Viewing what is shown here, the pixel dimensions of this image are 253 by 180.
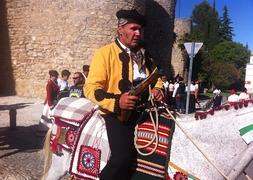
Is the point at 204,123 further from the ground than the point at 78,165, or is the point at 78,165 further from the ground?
the point at 204,123

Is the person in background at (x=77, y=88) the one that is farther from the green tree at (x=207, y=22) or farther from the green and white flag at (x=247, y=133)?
the green tree at (x=207, y=22)

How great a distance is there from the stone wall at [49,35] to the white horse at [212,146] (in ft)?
53.2

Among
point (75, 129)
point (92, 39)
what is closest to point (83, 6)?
point (92, 39)

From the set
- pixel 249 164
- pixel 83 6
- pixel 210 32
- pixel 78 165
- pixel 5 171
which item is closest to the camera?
pixel 249 164

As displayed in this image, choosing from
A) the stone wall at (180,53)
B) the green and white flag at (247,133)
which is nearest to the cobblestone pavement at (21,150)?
the green and white flag at (247,133)

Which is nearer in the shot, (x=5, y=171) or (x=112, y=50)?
(x=112, y=50)

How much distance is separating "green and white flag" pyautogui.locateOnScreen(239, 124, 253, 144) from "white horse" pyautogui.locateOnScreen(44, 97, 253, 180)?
1.5 inches

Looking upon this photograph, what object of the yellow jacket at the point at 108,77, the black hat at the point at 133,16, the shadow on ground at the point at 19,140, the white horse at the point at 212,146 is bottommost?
the shadow on ground at the point at 19,140

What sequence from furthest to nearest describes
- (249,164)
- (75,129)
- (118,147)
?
1. (75,129)
2. (118,147)
3. (249,164)

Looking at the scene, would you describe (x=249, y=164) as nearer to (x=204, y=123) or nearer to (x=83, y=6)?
(x=204, y=123)

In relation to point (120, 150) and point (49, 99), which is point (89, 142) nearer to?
point (120, 150)

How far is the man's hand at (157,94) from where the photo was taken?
11.0ft

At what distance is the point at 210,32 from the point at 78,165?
6547cm

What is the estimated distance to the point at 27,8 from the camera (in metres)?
19.5
